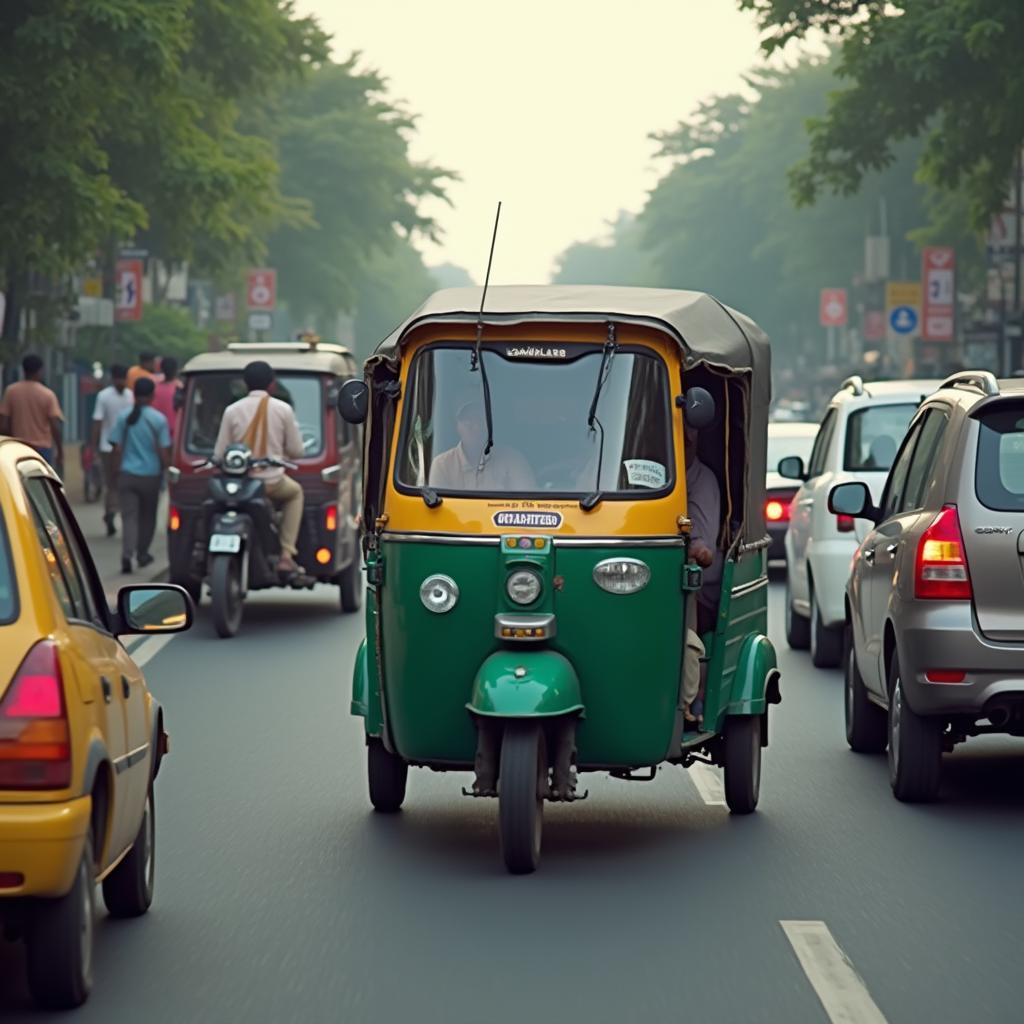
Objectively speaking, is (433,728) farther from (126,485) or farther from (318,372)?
(126,485)

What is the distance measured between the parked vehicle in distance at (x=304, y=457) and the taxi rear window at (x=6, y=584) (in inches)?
503

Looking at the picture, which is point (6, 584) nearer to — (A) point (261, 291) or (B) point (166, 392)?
(B) point (166, 392)

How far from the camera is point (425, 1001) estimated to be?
6.82 m

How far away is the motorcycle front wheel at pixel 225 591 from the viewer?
60.0ft

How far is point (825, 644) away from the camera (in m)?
16.4

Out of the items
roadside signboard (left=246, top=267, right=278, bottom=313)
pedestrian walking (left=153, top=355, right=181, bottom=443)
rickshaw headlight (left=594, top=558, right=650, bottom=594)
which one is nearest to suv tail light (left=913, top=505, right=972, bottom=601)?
rickshaw headlight (left=594, top=558, right=650, bottom=594)

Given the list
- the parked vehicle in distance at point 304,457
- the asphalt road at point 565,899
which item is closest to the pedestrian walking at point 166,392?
the parked vehicle in distance at point 304,457

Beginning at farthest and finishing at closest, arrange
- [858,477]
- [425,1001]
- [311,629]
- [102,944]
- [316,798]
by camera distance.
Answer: [311,629] < [858,477] < [316,798] < [102,944] < [425,1001]

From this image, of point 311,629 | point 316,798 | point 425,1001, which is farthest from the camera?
point 311,629

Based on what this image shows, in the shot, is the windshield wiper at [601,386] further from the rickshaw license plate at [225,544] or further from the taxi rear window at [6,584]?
the rickshaw license plate at [225,544]

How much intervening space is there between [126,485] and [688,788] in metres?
13.1

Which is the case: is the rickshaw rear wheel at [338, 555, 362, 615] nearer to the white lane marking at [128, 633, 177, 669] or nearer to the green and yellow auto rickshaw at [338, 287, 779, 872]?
the white lane marking at [128, 633, 177, 669]

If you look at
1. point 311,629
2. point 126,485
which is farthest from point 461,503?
point 126,485

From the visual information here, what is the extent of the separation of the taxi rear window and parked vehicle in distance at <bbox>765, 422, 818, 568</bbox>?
13793 mm
